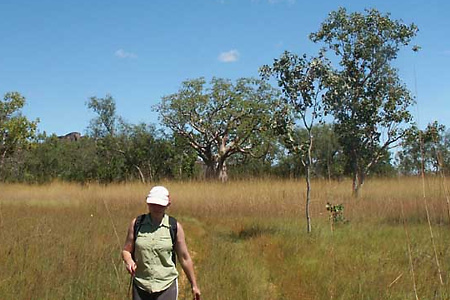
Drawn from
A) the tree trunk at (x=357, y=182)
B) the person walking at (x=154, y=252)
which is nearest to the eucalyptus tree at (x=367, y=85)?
the tree trunk at (x=357, y=182)

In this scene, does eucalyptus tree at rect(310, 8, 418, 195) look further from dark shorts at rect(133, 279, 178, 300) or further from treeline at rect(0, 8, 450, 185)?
dark shorts at rect(133, 279, 178, 300)

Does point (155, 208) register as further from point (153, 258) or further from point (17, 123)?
point (17, 123)

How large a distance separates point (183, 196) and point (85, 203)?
3.58 metres

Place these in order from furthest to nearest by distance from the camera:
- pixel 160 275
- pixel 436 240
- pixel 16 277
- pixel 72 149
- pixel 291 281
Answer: pixel 72 149 → pixel 436 240 → pixel 291 281 → pixel 16 277 → pixel 160 275

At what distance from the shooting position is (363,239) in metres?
8.91

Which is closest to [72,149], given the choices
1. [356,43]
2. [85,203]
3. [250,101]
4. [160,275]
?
[250,101]

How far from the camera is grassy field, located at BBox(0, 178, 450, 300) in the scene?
17.9ft

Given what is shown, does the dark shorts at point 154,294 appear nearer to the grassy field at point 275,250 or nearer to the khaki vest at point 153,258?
the khaki vest at point 153,258

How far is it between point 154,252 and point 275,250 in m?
4.90

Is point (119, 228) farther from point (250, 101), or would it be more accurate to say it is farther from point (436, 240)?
point (250, 101)

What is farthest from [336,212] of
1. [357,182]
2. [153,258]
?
[153,258]

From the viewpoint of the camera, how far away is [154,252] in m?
3.95

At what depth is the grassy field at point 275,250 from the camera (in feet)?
17.9

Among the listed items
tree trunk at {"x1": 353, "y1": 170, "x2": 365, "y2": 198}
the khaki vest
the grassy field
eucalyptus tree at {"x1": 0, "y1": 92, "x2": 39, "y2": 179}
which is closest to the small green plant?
the grassy field
